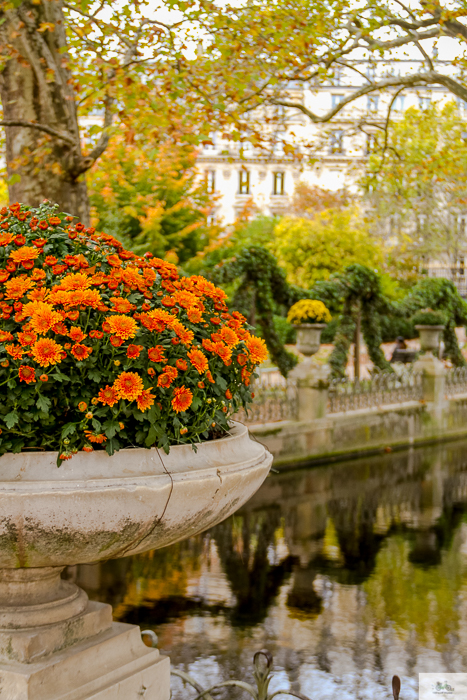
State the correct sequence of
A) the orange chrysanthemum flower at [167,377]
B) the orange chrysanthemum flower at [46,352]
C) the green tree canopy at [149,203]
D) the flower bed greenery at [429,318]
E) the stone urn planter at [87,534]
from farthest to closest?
the green tree canopy at [149,203], the flower bed greenery at [429,318], the orange chrysanthemum flower at [167,377], the orange chrysanthemum flower at [46,352], the stone urn planter at [87,534]

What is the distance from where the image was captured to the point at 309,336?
1028 cm

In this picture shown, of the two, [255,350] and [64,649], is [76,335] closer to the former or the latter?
[255,350]

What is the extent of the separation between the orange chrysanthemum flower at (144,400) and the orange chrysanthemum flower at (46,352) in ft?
0.93

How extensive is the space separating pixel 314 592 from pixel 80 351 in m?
3.27

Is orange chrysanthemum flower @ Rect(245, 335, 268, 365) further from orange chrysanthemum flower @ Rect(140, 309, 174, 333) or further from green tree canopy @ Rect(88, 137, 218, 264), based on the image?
green tree canopy @ Rect(88, 137, 218, 264)

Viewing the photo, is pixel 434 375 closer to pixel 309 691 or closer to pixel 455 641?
pixel 455 641

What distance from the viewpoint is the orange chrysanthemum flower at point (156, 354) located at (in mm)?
2502

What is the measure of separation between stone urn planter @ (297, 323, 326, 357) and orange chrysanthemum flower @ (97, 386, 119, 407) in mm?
7913

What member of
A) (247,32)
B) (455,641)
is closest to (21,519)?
(455,641)

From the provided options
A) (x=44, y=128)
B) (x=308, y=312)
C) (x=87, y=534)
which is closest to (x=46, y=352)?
(x=87, y=534)

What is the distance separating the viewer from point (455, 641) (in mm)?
4105

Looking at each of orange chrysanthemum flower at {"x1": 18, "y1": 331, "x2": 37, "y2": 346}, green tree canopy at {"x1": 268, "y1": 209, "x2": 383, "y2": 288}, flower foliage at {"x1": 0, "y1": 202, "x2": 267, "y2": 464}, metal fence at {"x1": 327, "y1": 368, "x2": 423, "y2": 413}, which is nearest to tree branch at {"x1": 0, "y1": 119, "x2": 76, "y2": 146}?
flower foliage at {"x1": 0, "y1": 202, "x2": 267, "y2": 464}

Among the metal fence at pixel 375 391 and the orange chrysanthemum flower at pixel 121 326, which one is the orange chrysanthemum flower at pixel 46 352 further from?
the metal fence at pixel 375 391

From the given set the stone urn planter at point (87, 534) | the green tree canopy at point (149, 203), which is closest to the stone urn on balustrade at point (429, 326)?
the green tree canopy at point (149, 203)
